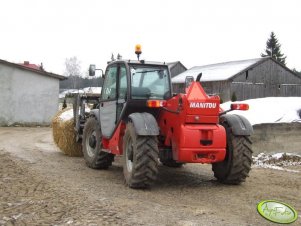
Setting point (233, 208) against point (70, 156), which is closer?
point (233, 208)

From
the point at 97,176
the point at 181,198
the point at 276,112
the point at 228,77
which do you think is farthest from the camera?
the point at 228,77

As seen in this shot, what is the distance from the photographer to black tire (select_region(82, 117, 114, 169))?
33.3 ft

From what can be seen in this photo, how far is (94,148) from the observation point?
1060 centimetres

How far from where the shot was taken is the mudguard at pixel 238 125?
325 inches

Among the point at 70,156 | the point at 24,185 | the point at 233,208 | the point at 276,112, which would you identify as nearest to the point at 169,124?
the point at 233,208

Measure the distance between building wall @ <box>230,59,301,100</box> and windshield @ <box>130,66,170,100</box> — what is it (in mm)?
34822

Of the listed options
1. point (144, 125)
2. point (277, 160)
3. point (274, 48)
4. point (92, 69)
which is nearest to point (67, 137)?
A: point (92, 69)

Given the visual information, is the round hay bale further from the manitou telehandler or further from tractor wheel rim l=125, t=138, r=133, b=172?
tractor wheel rim l=125, t=138, r=133, b=172

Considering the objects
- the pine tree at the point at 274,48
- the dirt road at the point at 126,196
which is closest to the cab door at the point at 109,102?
the dirt road at the point at 126,196

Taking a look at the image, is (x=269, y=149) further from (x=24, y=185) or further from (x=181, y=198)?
(x=24, y=185)

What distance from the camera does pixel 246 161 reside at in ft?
27.0

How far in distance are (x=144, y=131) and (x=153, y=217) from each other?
209 cm

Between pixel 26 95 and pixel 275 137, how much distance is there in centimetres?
1644

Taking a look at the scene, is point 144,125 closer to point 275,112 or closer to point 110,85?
point 110,85
